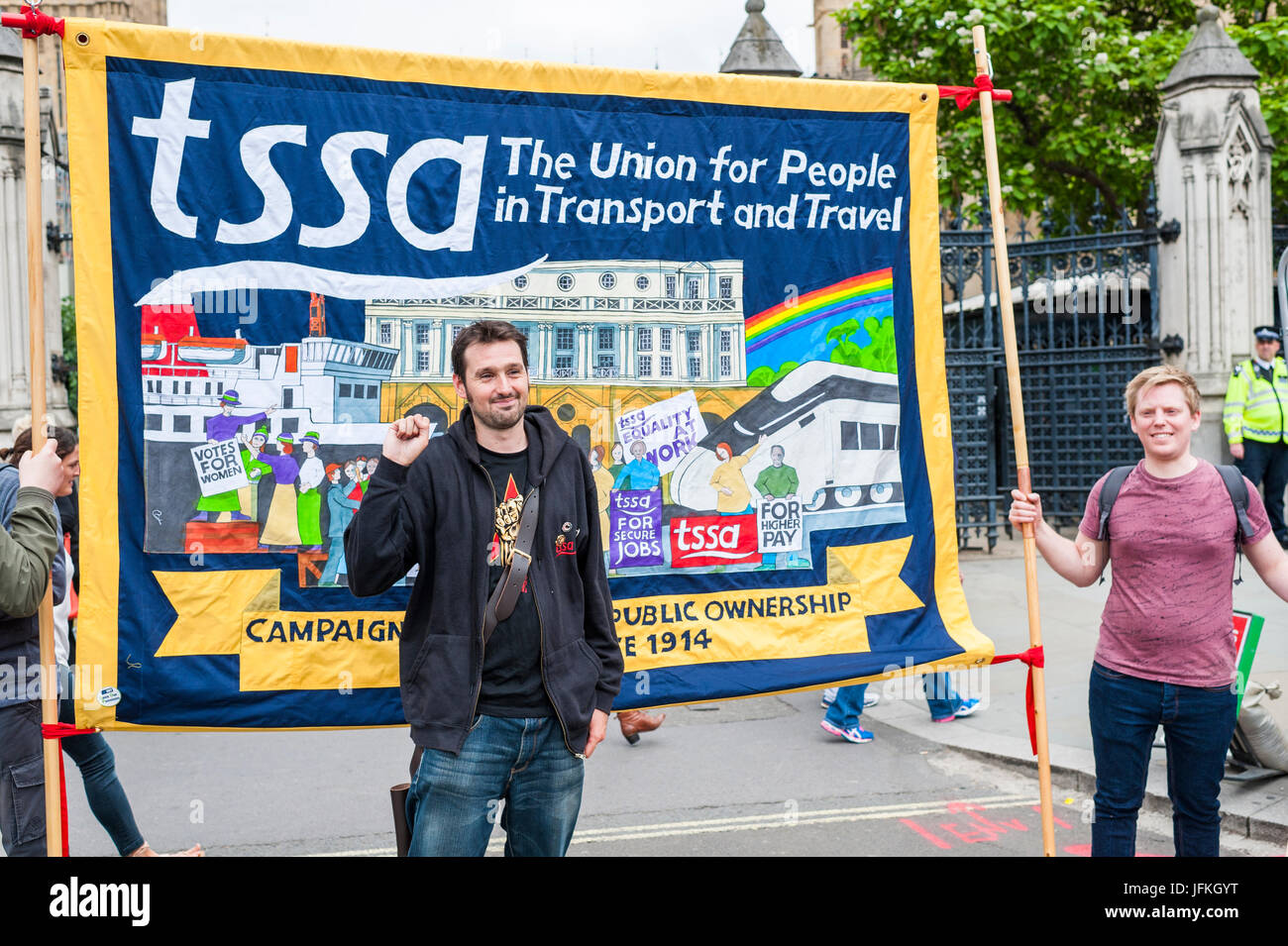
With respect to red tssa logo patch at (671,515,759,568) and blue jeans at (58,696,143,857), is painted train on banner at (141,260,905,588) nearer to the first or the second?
red tssa logo patch at (671,515,759,568)

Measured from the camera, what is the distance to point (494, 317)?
4117mm

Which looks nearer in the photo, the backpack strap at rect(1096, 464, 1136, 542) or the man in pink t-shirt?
the man in pink t-shirt

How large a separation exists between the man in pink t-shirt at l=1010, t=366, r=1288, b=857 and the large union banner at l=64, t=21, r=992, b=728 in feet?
2.01

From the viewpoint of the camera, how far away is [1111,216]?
22062mm

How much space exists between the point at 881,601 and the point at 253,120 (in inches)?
107

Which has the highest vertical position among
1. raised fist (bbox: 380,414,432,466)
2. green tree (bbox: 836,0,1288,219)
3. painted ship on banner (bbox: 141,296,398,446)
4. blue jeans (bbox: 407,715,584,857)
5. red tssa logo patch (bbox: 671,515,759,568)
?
green tree (bbox: 836,0,1288,219)

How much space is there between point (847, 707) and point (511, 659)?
4.60 meters

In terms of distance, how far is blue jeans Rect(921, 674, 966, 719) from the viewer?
7.82 meters

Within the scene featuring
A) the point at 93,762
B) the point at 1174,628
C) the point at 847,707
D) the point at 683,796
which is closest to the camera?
the point at 1174,628

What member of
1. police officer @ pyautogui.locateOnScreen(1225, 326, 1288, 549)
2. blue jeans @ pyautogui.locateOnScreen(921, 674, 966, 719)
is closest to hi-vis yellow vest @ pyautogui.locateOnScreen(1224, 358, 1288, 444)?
police officer @ pyautogui.locateOnScreen(1225, 326, 1288, 549)

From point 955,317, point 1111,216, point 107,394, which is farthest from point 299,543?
point 1111,216

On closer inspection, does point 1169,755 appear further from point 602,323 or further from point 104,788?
point 104,788

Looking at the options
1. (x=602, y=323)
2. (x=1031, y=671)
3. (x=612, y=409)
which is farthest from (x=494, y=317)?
(x=1031, y=671)

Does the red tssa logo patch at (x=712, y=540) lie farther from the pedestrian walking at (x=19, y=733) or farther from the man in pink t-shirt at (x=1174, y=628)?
the pedestrian walking at (x=19, y=733)
